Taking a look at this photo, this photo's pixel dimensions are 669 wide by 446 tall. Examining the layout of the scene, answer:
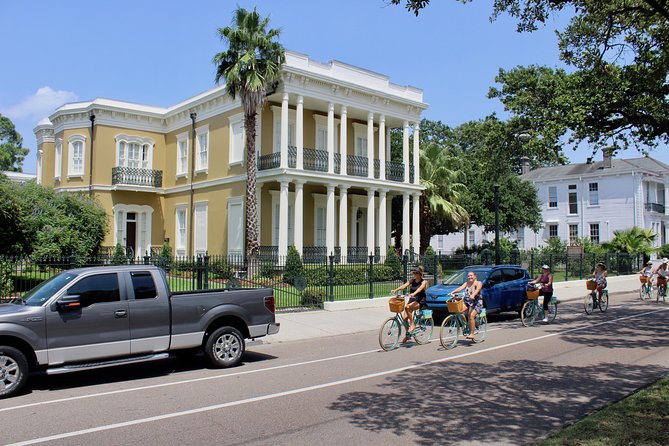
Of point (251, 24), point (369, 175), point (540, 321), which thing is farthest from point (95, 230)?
point (540, 321)

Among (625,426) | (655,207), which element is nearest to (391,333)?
(625,426)

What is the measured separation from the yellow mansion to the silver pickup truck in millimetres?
15831

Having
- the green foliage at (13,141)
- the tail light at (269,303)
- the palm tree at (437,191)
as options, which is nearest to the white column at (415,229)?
the palm tree at (437,191)

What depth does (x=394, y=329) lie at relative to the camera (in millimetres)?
11422

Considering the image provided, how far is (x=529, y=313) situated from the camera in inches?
580

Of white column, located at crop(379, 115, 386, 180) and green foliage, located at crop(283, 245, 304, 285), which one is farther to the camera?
white column, located at crop(379, 115, 386, 180)

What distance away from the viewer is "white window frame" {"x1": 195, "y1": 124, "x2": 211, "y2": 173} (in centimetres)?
3030

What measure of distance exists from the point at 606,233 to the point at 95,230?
4069 centimetres

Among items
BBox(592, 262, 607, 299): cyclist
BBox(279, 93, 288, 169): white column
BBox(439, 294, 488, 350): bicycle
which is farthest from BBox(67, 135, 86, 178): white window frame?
BBox(592, 262, 607, 299): cyclist

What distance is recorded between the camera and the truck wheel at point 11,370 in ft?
24.6

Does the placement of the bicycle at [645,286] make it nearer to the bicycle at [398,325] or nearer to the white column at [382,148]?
the white column at [382,148]

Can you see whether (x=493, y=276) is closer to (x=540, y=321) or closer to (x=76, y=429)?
(x=540, y=321)

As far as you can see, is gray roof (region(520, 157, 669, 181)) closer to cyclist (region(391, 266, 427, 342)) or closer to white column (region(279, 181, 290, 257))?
white column (region(279, 181, 290, 257))

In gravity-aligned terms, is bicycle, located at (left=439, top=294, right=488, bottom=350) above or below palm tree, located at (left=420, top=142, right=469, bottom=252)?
below
